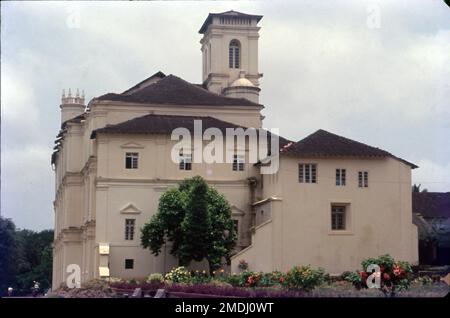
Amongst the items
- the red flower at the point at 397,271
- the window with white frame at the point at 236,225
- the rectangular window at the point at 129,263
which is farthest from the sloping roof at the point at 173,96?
the red flower at the point at 397,271

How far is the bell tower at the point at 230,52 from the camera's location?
159 feet

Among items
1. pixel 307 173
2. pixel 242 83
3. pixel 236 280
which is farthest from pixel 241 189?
pixel 236 280

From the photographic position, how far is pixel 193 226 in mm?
37250

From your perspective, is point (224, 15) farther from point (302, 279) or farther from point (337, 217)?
point (302, 279)

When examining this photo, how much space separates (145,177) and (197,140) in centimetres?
309

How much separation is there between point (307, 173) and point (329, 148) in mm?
1254

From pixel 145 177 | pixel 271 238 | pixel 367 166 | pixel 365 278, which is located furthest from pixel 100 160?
pixel 365 278

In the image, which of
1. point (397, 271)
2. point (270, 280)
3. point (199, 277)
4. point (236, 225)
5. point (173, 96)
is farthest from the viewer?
point (173, 96)

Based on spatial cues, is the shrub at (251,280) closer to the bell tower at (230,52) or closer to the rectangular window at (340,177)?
the rectangular window at (340,177)

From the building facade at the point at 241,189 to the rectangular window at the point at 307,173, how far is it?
0.04 metres

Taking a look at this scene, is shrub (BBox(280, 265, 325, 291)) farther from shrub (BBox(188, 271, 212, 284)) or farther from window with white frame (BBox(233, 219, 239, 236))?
window with white frame (BBox(233, 219, 239, 236))

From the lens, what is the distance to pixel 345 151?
38969 mm

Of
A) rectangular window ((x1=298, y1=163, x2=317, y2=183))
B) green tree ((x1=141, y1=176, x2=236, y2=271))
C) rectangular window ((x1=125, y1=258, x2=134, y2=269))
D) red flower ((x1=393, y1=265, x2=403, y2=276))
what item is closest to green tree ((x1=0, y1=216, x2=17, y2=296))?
red flower ((x1=393, y1=265, x2=403, y2=276))

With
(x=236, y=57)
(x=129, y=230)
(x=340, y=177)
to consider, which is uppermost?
(x=236, y=57)
